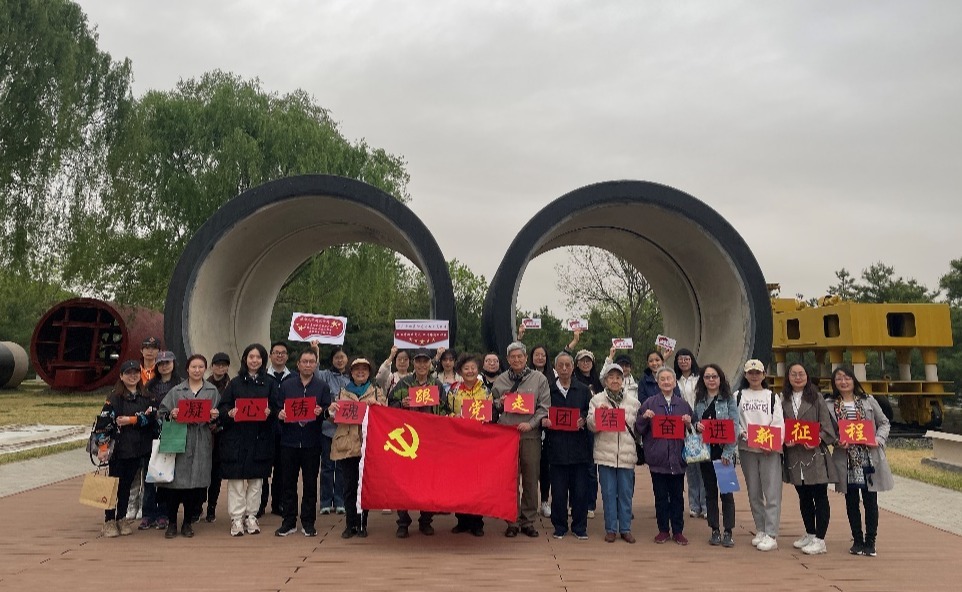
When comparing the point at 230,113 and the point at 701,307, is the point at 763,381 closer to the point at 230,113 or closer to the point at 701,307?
the point at 701,307

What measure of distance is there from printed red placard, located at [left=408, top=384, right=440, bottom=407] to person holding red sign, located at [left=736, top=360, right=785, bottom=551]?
2.67 meters

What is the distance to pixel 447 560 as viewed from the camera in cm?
570

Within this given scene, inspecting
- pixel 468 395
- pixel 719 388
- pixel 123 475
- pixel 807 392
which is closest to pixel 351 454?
pixel 468 395

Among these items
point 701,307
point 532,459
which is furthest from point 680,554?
point 701,307

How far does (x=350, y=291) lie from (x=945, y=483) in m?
18.3

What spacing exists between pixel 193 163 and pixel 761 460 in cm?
2158

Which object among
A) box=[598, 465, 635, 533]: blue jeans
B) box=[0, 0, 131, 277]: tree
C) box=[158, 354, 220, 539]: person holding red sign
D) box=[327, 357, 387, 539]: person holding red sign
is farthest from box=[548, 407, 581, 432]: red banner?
box=[0, 0, 131, 277]: tree

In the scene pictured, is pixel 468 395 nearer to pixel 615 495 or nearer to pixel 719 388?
pixel 615 495

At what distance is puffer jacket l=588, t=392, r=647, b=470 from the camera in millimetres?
6449

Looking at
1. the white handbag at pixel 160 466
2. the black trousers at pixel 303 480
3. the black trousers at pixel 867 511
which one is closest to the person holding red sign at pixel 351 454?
the black trousers at pixel 303 480

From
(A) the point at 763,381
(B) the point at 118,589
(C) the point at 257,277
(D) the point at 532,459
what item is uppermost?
(C) the point at 257,277

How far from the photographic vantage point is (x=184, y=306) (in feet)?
32.7

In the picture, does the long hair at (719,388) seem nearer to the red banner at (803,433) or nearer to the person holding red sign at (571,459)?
the red banner at (803,433)

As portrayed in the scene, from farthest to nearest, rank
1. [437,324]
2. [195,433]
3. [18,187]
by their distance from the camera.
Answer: [18,187] < [437,324] < [195,433]
